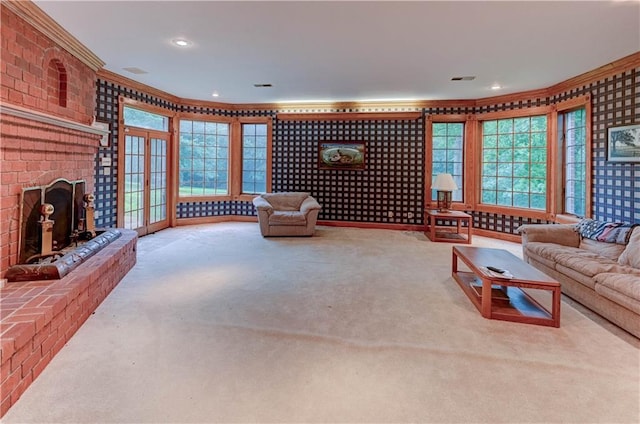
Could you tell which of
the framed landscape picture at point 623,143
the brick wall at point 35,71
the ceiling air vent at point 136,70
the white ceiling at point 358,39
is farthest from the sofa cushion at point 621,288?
the ceiling air vent at point 136,70

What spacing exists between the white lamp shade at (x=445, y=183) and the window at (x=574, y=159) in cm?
170

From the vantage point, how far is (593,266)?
3.06 meters

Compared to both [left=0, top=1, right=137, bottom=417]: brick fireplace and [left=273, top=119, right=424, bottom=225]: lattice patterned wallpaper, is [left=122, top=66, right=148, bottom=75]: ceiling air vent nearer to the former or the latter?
[left=0, top=1, right=137, bottom=417]: brick fireplace

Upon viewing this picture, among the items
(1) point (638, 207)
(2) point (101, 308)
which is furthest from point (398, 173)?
(2) point (101, 308)

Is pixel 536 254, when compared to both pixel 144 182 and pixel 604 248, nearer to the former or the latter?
pixel 604 248

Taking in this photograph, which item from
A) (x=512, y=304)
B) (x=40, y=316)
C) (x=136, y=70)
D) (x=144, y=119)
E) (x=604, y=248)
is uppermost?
(x=136, y=70)

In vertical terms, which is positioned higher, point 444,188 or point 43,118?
point 43,118

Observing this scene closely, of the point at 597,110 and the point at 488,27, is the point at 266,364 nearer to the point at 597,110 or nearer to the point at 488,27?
the point at 488,27

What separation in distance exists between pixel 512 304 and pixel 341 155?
4855 millimetres

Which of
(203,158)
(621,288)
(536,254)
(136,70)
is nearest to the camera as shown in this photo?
(621,288)

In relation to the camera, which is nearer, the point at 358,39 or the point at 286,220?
the point at 358,39

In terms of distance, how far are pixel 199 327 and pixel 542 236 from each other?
402 cm

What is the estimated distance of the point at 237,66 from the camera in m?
4.70

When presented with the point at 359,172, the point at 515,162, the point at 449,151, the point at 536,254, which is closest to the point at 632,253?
the point at 536,254
